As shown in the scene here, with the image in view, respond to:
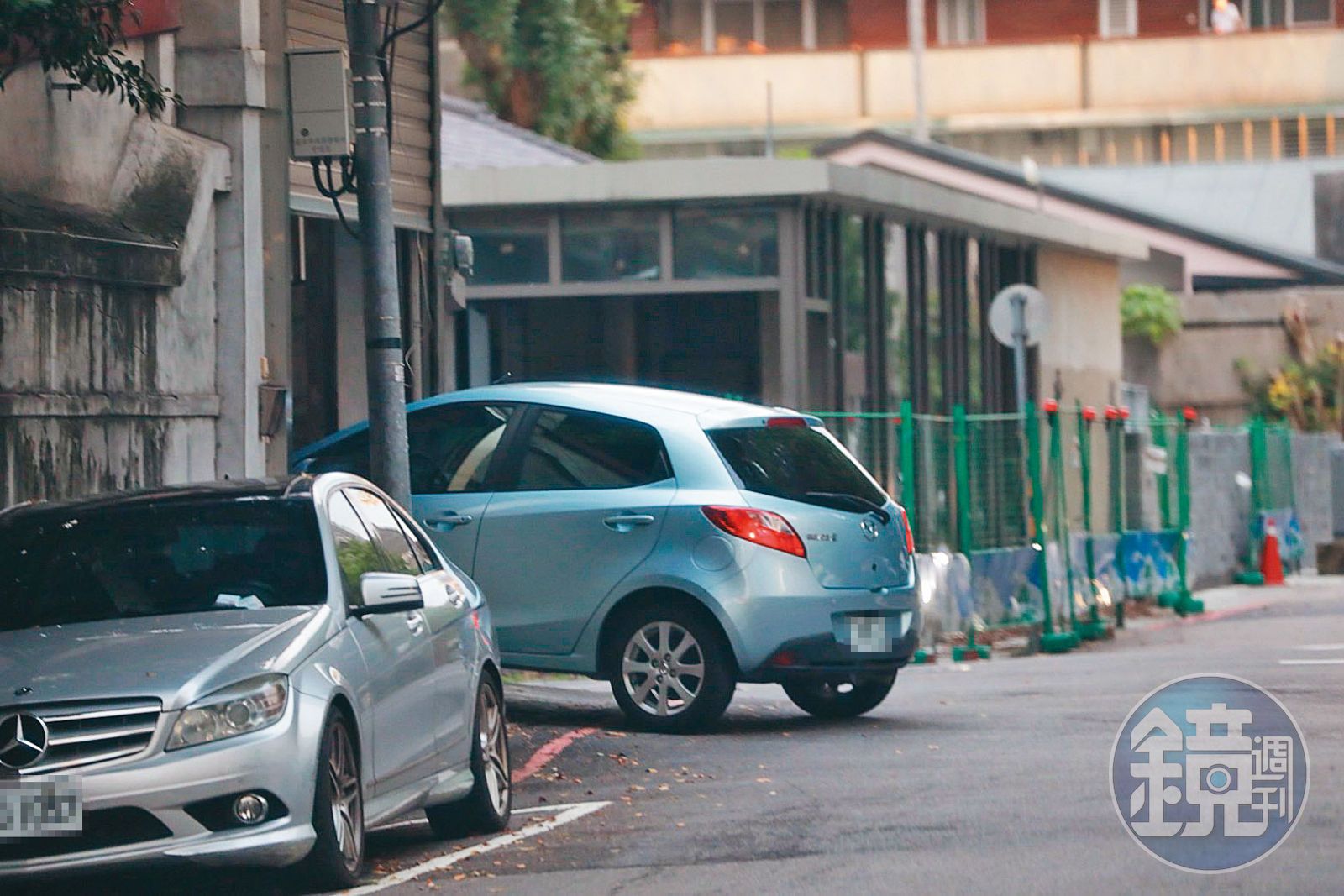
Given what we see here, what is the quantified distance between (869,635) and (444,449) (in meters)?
2.60

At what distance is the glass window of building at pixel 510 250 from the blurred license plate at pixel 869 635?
1098cm

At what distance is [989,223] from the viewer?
26.7m

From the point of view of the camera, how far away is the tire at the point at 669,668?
475 inches

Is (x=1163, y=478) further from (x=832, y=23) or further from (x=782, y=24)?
(x=832, y=23)

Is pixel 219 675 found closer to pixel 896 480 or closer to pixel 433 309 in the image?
pixel 433 309

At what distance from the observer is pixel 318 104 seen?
14.1m

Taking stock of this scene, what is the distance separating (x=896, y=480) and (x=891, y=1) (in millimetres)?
31588

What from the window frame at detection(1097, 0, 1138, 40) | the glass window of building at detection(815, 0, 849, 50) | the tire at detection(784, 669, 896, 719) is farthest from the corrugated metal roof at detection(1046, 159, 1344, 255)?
the tire at detection(784, 669, 896, 719)

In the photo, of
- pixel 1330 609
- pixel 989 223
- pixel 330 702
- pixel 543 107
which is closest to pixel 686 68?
pixel 543 107

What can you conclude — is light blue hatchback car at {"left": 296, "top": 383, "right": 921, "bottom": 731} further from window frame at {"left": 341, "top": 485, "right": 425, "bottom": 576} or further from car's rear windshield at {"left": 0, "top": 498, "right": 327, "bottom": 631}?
car's rear windshield at {"left": 0, "top": 498, "right": 327, "bottom": 631}

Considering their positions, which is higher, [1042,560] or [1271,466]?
[1271,466]

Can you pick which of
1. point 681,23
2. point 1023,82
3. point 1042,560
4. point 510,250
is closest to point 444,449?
point 1042,560

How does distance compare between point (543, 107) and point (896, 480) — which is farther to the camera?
point (543, 107)

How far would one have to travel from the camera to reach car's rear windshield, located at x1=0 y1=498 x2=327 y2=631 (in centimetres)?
824
